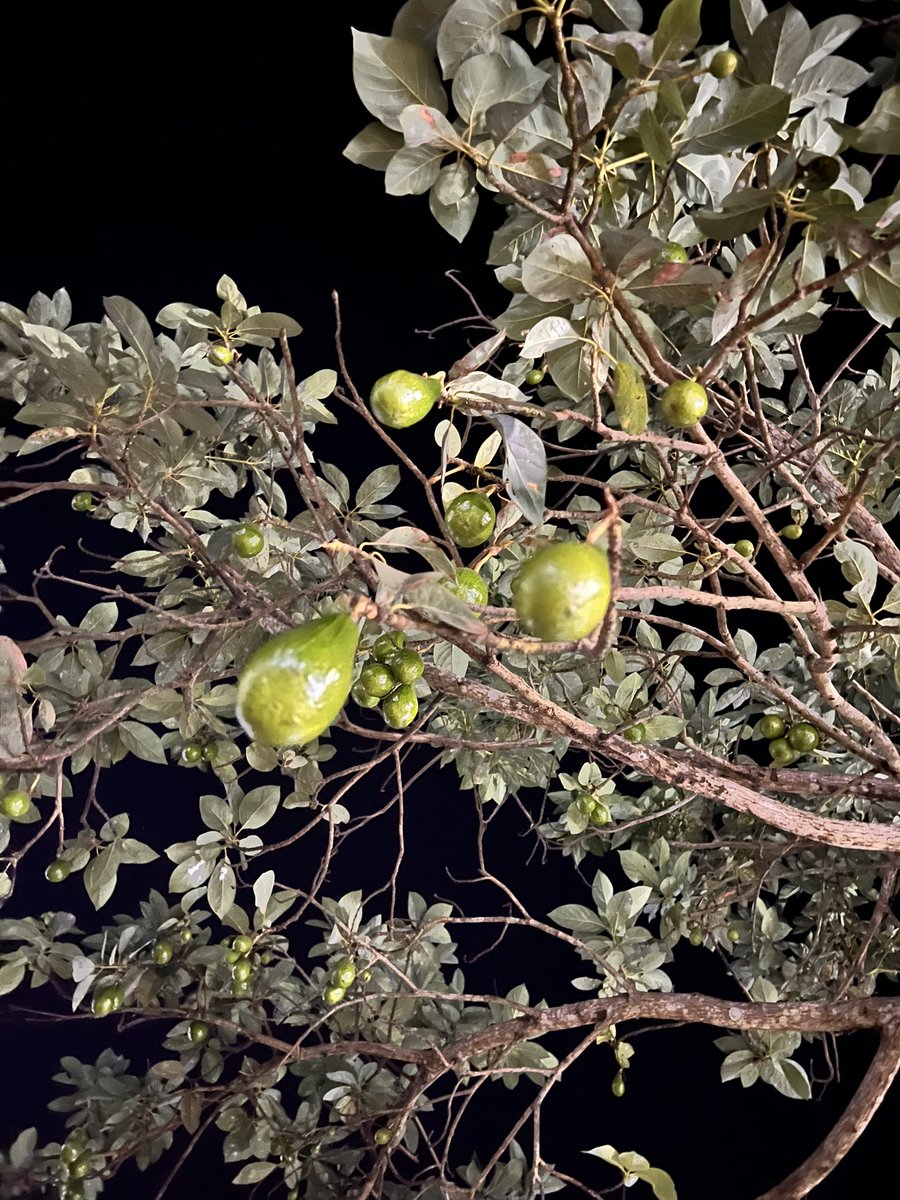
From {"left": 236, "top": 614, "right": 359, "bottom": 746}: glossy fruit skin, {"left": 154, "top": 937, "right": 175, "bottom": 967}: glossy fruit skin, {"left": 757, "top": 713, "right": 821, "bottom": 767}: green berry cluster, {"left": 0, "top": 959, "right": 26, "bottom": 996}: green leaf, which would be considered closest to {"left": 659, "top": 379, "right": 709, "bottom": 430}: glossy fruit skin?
{"left": 236, "top": 614, "right": 359, "bottom": 746}: glossy fruit skin

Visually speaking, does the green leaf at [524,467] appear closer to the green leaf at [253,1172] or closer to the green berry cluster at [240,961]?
the green berry cluster at [240,961]

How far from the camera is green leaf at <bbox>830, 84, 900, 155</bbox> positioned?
45cm

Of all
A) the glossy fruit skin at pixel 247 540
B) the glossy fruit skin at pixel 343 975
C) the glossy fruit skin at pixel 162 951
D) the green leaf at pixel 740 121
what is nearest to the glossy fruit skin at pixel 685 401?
the green leaf at pixel 740 121

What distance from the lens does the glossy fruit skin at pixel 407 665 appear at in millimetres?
593

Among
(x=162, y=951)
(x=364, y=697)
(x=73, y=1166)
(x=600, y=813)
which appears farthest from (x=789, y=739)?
(x=73, y=1166)

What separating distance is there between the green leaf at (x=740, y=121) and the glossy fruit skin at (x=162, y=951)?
94 cm

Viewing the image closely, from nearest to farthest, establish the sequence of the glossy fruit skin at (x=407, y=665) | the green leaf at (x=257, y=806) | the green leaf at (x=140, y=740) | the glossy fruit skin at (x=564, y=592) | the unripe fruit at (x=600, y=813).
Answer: the glossy fruit skin at (x=564, y=592) → the glossy fruit skin at (x=407, y=665) → the green leaf at (x=140, y=740) → the green leaf at (x=257, y=806) → the unripe fruit at (x=600, y=813)

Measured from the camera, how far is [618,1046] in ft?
3.29

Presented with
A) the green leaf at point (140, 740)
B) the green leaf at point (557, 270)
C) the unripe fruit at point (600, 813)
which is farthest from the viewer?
the unripe fruit at point (600, 813)

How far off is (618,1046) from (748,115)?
3.04 ft

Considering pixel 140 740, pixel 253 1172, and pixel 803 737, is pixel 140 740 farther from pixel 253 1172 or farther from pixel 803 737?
pixel 803 737

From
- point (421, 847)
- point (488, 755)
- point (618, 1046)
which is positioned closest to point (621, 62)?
point (488, 755)

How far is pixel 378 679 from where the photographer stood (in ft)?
1.98

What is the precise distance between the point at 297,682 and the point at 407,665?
9.0 inches
